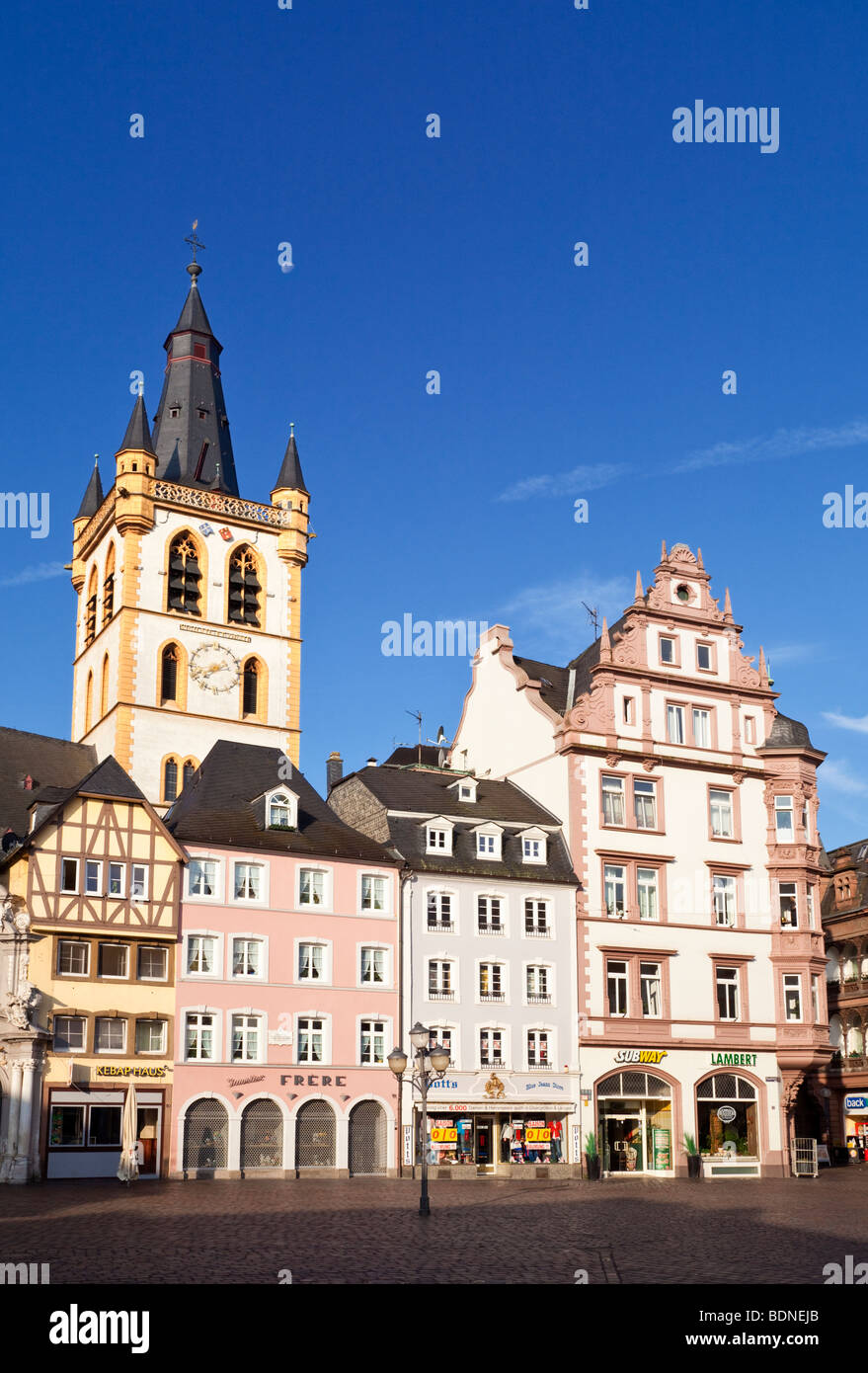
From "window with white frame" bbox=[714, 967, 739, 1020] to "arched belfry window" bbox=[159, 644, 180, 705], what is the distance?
26417 mm

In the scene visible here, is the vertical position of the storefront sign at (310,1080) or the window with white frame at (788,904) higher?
the window with white frame at (788,904)

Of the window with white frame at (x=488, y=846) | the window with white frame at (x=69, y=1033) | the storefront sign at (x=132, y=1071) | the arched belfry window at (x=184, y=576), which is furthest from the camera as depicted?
the arched belfry window at (x=184, y=576)

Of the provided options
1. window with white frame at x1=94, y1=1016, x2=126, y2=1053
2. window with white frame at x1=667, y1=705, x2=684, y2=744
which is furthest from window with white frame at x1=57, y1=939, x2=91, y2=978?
window with white frame at x1=667, y1=705, x2=684, y2=744

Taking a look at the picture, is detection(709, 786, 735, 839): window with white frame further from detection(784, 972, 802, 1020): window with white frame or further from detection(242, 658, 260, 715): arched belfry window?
detection(242, 658, 260, 715): arched belfry window

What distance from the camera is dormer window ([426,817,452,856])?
52438 mm

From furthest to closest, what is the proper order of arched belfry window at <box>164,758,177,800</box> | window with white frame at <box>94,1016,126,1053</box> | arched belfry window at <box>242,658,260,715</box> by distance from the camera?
arched belfry window at <box>242,658,260,715</box>
arched belfry window at <box>164,758,177,800</box>
window with white frame at <box>94,1016,126,1053</box>

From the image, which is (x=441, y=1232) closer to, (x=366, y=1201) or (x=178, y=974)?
(x=366, y=1201)

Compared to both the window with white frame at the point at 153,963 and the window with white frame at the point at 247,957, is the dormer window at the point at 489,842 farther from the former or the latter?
the window with white frame at the point at 153,963

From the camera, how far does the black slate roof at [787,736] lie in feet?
194

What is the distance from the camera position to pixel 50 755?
201 feet

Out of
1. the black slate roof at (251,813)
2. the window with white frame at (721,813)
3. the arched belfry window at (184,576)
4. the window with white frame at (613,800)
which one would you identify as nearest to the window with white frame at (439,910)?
the black slate roof at (251,813)

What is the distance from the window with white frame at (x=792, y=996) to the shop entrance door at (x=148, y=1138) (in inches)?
968

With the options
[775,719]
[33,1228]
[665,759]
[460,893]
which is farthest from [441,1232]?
[775,719]
